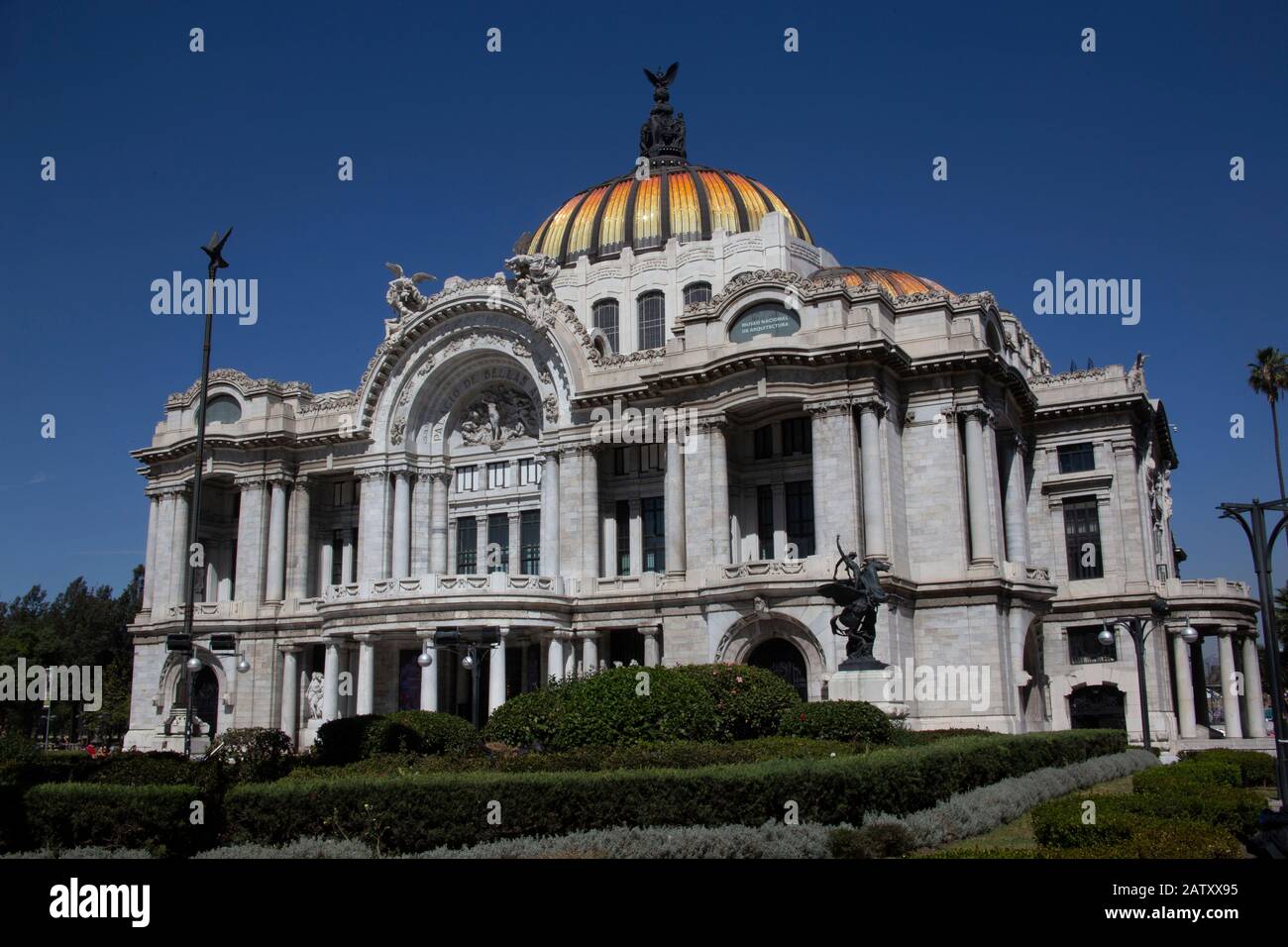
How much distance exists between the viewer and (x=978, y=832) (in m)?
20.4

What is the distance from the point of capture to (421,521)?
53.2 metres

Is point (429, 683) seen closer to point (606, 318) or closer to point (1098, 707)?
point (606, 318)

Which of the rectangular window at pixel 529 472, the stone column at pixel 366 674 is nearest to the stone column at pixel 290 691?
the stone column at pixel 366 674

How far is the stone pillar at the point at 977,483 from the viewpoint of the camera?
43750 millimetres

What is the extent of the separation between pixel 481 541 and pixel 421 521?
9.47ft

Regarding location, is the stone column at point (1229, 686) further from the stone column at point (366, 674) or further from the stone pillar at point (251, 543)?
the stone pillar at point (251, 543)

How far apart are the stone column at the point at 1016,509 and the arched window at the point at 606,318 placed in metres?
20.5

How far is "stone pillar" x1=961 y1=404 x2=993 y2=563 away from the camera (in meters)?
43.8

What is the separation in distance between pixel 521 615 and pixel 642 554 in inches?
249
